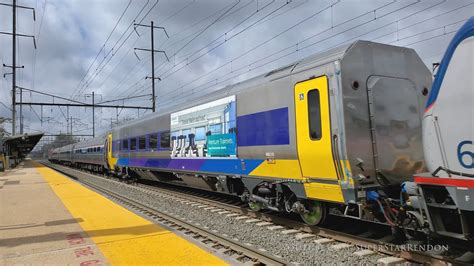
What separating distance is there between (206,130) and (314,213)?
4.66 meters

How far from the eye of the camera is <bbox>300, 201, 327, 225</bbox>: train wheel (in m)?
7.14

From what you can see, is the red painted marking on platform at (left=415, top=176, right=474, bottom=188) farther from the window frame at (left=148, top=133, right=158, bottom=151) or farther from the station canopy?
the station canopy

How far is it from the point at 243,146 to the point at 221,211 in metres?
2.14

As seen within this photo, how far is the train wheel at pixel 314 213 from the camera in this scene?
7.14 meters

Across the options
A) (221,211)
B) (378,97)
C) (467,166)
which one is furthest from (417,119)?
(221,211)

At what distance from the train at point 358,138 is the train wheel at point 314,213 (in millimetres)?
22

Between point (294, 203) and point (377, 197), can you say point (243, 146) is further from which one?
point (377, 197)

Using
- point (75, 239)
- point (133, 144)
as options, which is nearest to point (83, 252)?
point (75, 239)

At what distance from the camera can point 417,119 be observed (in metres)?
7.14

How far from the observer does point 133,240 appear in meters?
6.91

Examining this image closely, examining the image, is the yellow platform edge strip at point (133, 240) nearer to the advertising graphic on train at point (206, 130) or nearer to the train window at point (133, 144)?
the advertising graphic on train at point (206, 130)

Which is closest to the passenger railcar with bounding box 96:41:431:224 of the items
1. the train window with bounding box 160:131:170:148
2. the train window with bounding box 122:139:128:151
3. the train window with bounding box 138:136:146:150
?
the train window with bounding box 160:131:170:148

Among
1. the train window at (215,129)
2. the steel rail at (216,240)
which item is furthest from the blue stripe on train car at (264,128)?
the steel rail at (216,240)

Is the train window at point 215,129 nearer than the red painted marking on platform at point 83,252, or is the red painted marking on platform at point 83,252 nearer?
the red painted marking on platform at point 83,252
